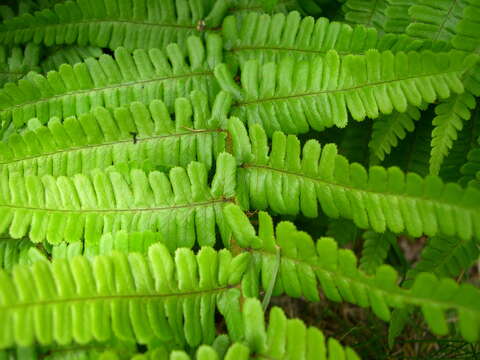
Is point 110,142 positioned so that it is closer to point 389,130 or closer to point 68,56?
point 68,56

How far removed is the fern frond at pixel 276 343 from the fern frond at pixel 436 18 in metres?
1.15

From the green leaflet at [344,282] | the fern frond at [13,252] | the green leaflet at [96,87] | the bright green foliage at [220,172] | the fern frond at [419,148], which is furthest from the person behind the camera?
the fern frond at [419,148]

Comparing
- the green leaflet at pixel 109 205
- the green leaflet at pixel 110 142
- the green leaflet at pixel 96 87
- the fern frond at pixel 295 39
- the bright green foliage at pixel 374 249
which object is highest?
the fern frond at pixel 295 39

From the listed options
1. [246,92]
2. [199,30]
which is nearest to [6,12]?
[199,30]

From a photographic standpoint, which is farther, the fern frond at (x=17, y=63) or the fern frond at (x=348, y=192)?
the fern frond at (x=17, y=63)

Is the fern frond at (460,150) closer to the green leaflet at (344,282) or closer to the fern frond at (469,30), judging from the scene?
the fern frond at (469,30)

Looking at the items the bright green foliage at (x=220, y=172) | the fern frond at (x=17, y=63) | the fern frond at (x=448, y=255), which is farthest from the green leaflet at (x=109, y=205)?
the fern frond at (x=448, y=255)

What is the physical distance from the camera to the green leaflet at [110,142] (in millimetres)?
1549

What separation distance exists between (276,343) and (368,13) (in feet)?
4.61

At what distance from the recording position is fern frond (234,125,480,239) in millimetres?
1185

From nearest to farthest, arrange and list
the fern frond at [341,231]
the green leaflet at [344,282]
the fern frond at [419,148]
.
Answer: the green leaflet at [344,282] < the fern frond at [419,148] < the fern frond at [341,231]

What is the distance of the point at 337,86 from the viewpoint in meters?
1.49

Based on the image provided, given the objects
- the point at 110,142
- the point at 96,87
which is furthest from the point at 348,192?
the point at 96,87

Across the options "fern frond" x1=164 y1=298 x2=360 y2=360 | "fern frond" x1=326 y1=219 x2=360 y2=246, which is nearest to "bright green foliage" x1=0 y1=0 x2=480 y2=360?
"fern frond" x1=164 y1=298 x2=360 y2=360
